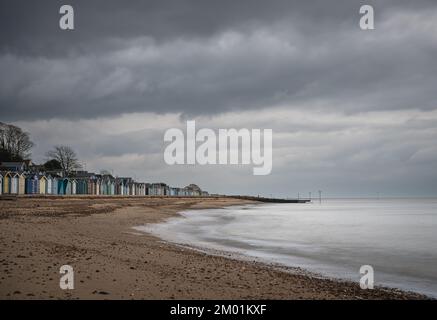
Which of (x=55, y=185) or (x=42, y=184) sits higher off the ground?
(x=42, y=184)

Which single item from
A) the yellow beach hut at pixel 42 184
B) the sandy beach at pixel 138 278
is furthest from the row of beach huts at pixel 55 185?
the sandy beach at pixel 138 278

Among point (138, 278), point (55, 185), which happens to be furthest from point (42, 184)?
point (138, 278)

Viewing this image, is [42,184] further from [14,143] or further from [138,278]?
[138,278]

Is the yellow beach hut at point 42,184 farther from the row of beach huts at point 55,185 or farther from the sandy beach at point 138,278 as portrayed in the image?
the sandy beach at point 138,278

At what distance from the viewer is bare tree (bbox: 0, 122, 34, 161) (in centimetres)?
10044

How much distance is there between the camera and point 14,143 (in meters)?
105

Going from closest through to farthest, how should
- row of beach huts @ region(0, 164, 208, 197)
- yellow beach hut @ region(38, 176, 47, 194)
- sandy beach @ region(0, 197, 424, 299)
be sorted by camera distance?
sandy beach @ region(0, 197, 424, 299)
row of beach huts @ region(0, 164, 208, 197)
yellow beach hut @ region(38, 176, 47, 194)

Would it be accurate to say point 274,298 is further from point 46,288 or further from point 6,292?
point 6,292

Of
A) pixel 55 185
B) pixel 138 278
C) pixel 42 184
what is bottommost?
pixel 55 185

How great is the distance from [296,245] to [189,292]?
17833mm

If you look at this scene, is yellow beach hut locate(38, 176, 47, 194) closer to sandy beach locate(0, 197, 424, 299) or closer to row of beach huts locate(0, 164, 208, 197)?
row of beach huts locate(0, 164, 208, 197)

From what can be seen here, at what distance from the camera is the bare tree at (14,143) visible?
10044 centimetres

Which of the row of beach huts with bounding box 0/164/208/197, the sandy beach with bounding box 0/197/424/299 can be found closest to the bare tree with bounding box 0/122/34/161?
the row of beach huts with bounding box 0/164/208/197
